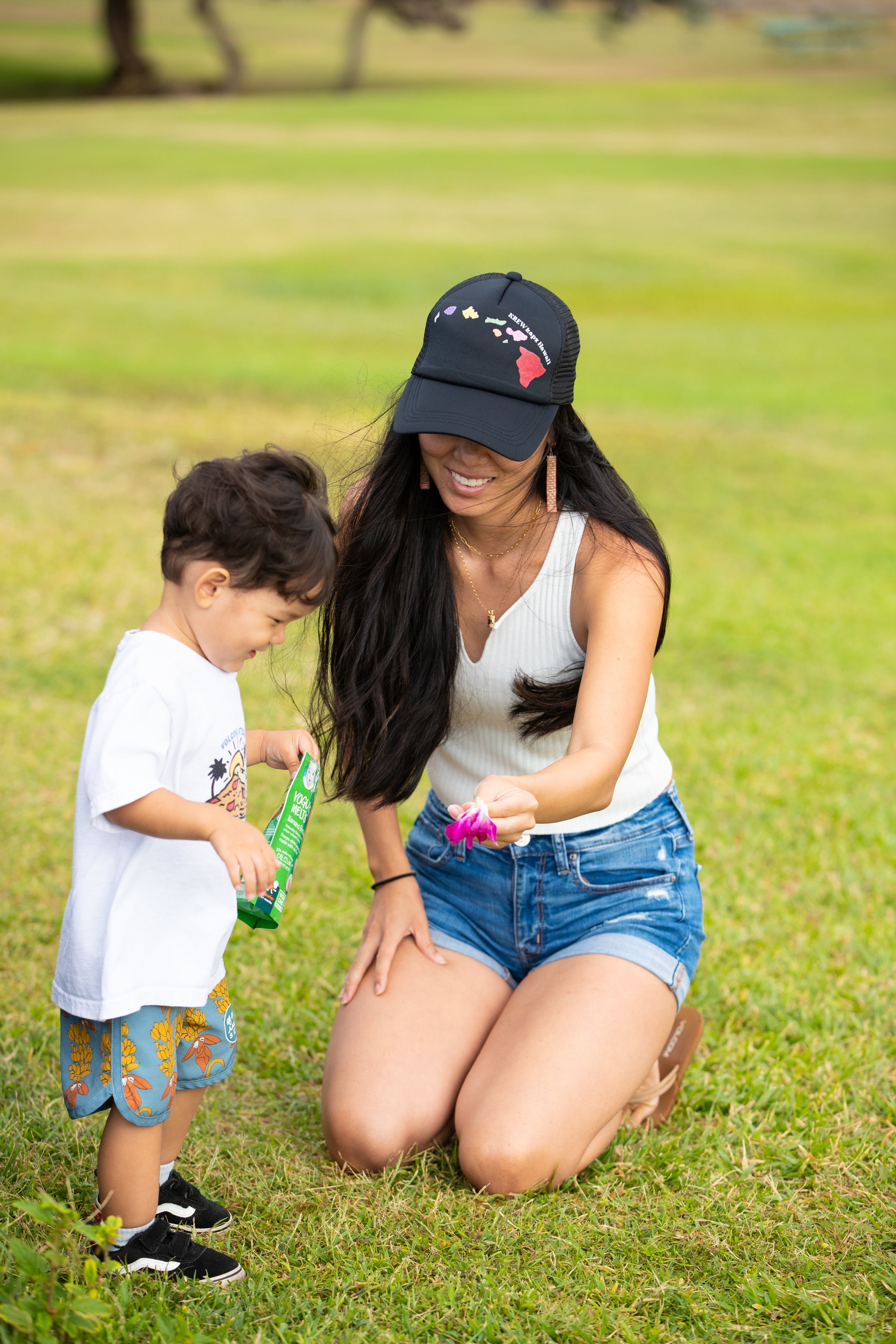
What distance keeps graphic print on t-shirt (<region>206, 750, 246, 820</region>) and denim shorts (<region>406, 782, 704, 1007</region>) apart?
67cm

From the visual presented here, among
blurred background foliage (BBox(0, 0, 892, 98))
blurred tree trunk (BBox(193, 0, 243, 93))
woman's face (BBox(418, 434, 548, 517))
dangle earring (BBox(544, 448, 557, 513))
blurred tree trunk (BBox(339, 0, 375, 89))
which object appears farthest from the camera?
blurred tree trunk (BBox(339, 0, 375, 89))

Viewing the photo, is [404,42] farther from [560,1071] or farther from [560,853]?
[560,1071]

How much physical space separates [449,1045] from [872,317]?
1420 centimetres

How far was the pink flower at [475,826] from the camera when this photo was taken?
6.44 feet

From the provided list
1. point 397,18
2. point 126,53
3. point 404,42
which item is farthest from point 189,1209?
point 404,42

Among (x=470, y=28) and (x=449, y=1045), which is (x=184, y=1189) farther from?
(x=470, y=28)

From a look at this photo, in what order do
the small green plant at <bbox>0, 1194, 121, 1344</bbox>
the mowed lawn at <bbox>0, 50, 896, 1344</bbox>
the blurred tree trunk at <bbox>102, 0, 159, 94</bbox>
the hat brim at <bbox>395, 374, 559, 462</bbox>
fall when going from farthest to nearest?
the blurred tree trunk at <bbox>102, 0, 159, 94</bbox>
the hat brim at <bbox>395, 374, 559, 462</bbox>
the mowed lawn at <bbox>0, 50, 896, 1344</bbox>
the small green plant at <bbox>0, 1194, 121, 1344</bbox>

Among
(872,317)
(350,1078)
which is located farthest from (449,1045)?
(872,317)

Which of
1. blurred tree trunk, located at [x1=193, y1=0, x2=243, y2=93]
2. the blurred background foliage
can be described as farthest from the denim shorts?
blurred tree trunk, located at [x1=193, y1=0, x2=243, y2=93]

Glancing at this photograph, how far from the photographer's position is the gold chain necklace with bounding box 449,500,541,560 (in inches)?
111

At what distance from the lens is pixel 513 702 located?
2.80 m

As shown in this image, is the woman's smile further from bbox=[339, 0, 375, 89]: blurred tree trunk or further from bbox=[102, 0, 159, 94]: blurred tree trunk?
bbox=[339, 0, 375, 89]: blurred tree trunk

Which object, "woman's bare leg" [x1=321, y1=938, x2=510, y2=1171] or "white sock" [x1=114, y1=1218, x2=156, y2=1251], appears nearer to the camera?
"white sock" [x1=114, y1=1218, x2=156, y2=1251]

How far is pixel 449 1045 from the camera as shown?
2.75 metres
